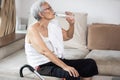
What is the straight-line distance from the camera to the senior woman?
5.98ft

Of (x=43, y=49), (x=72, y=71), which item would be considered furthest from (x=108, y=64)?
(x=43, y=49)

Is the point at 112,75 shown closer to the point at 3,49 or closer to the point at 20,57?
the point at 20,57

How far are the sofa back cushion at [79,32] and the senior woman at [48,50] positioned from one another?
102 cm

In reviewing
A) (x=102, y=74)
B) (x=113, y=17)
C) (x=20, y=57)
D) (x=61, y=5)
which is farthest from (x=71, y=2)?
(x=102, y=74)

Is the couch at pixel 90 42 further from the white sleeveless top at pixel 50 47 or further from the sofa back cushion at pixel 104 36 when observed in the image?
the white sleeveless top at pixel 50 47

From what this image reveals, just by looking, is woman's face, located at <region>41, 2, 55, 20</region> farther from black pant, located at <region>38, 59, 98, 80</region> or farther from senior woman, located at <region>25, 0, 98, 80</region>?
black pant, located at <region>38, 59, 98, 80</region>

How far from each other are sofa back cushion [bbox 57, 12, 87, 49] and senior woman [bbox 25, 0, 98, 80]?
1.02 m

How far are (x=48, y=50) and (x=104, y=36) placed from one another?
130 centimetres

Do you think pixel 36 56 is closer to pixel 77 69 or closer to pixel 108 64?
pixel 77 69

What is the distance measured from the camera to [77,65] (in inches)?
75.2

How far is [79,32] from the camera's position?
3047 mm

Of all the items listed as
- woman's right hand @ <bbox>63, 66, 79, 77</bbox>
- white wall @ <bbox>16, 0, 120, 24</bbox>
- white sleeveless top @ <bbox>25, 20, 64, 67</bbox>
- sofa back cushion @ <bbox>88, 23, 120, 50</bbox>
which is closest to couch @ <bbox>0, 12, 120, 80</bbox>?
sofa back cushion @ <bbox>88, 23, 120, 50</bbox>

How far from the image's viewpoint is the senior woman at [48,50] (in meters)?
1.82

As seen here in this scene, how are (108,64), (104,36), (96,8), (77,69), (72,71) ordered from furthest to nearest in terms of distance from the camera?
(96,8)
(104,36)
(108,64)
(77,69)
(72,71)
